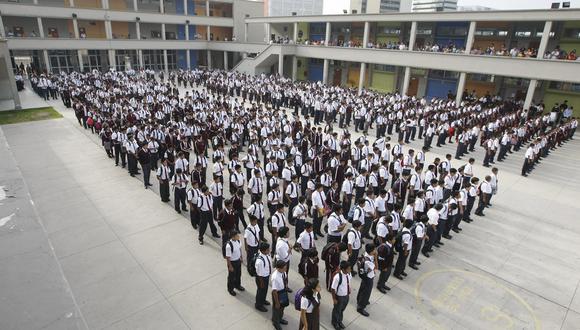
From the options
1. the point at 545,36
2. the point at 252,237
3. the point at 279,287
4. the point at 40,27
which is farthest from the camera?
the point at 40,27

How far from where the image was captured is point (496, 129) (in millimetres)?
19000

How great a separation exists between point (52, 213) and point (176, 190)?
145 inches

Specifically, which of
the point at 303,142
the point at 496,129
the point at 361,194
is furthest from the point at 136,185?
the point at 496,129

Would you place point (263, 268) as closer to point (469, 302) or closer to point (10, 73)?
point (469, 302)

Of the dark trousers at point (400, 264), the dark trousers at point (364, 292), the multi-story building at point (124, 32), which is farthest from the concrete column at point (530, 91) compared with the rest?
the multi-story building at point (124, 32)

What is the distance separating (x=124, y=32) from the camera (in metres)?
42.2

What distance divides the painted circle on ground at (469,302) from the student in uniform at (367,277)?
→ 1321 mm

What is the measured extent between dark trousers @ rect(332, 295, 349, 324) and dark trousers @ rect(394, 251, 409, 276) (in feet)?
7.04

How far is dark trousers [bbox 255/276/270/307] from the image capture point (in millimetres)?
6559

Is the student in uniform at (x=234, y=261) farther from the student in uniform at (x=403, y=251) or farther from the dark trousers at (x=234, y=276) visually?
the student in uniform at (x=403, y=251)

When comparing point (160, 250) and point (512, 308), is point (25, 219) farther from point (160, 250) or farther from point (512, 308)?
point (512, 308)

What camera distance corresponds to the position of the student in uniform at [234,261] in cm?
679

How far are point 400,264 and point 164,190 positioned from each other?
24.0ft

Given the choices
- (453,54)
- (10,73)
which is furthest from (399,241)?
(10,73)
